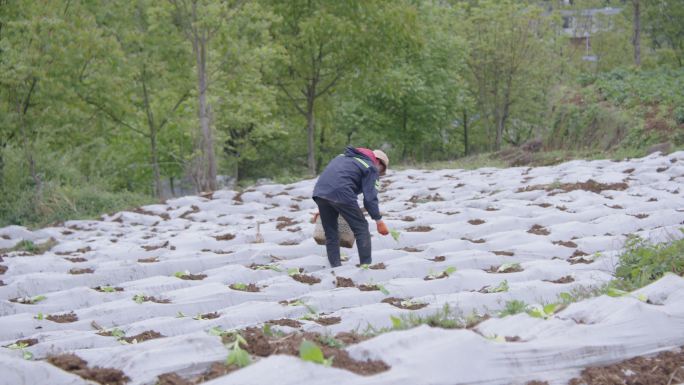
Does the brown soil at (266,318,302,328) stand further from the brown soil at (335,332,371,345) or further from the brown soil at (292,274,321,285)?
the brown soil at (292,274,321,285)

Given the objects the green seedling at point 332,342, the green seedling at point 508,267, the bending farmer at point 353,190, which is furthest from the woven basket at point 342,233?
the green seedling at point 332,342

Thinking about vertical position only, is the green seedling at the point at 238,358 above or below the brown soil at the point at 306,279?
above

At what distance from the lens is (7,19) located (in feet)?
40.8

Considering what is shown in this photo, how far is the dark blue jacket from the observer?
21.5 ft

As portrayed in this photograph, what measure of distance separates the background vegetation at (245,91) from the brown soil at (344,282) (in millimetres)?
7364

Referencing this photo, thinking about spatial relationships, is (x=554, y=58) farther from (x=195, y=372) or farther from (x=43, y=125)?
(x=195, y=372)

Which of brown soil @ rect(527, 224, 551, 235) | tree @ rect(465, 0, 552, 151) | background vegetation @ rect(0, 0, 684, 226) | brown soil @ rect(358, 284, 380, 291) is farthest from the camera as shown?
tree @ rect(465, 0, 552, 151)

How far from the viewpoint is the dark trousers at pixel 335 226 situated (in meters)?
6.62

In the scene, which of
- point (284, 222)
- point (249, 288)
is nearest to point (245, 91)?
point (284, 222)

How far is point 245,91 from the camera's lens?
15.1m

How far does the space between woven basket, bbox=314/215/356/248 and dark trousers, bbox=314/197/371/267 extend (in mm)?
113

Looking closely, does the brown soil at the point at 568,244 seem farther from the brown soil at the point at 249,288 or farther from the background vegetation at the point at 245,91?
the background vegetation at the point at 245,91

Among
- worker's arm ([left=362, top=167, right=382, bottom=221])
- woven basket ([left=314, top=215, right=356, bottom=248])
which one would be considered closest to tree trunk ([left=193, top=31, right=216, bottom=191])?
woven basket ([left=314, top=215, right=356, bottom=248])

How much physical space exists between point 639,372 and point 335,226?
3870 millimetres
